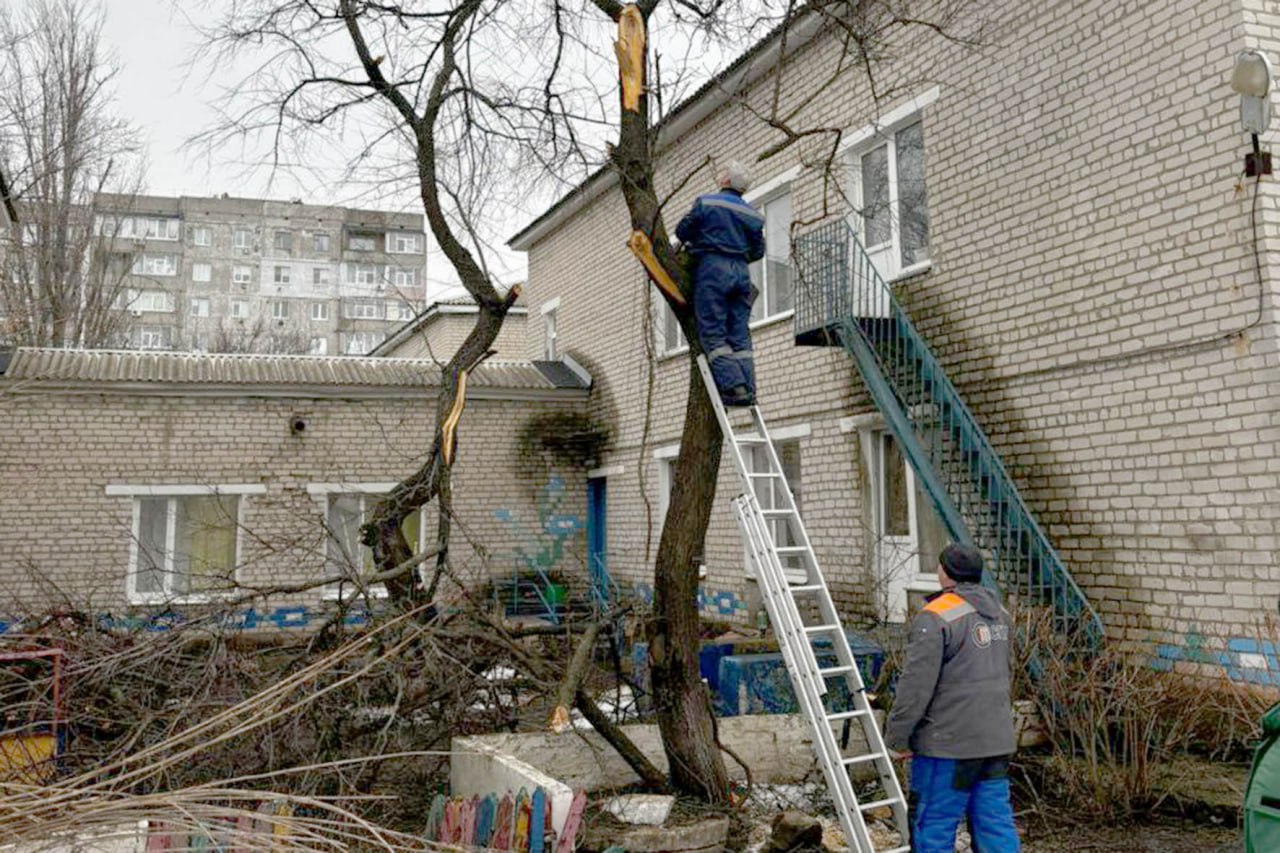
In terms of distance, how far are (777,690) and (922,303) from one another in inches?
164

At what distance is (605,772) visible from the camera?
18.9 ft

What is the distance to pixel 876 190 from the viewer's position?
10.2 metres

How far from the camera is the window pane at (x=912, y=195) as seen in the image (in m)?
9.48

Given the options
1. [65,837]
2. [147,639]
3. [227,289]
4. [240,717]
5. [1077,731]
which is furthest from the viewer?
[227,289]

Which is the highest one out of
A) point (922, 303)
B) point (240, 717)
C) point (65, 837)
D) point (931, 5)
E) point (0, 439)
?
point (931, 5)

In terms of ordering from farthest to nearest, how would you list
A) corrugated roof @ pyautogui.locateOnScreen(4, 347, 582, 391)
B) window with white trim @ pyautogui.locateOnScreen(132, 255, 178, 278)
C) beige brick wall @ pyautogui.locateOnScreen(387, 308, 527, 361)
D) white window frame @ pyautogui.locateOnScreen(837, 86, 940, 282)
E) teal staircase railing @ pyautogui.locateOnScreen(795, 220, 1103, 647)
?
window with white trim @ pyautogui.locateOnScreen(132, 255, 178, 278), beige brick wall @ pyautogui.locateOnScreen(387, 308, 527, 361), corrugated roof @ pyautogui.locateOnScreen(4, 347, 582, 391), white window frame @ pyautogui.locateOnScreen(837, 86, 940, 282), teal staircase railing @ pyautogui.locateOnScreen(795, 220, 1103, 647)

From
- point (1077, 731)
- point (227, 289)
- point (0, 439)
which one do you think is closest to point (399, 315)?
point (227, 289)

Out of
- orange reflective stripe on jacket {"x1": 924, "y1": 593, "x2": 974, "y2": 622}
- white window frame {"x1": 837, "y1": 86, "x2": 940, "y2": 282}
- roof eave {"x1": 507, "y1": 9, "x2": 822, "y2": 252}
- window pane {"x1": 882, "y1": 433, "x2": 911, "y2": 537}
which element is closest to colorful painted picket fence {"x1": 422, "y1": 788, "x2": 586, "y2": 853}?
orange reflective stripe on jacket {"x1": 924, "y1": 593, "x2": 974, "y2": 622}

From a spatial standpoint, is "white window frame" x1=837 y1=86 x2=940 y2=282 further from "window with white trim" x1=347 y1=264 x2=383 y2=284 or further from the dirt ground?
"window with white trim" x1=347 y1=264 x2=383 y2=284

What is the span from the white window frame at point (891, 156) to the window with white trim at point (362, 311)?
52.9 metres

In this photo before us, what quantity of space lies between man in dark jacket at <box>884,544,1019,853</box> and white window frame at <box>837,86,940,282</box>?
5613 mm

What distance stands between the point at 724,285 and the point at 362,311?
57498 millimetres

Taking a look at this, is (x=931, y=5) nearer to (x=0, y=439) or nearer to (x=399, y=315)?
(x=0, y=439)

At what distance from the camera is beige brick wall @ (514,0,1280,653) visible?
21.2ft
